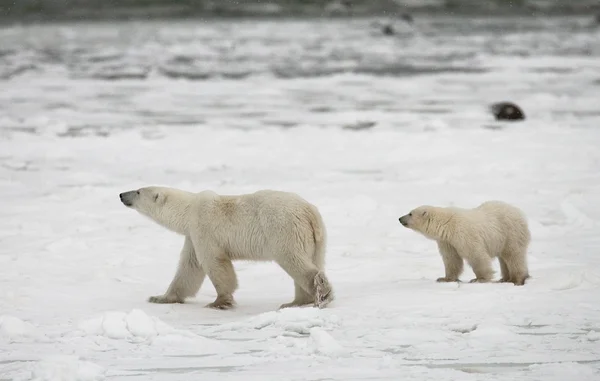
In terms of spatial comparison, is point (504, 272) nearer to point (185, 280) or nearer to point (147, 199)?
point (185, 280)

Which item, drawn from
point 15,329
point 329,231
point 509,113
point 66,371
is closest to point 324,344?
point 66,371

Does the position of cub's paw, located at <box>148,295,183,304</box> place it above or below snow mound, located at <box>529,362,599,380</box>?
below

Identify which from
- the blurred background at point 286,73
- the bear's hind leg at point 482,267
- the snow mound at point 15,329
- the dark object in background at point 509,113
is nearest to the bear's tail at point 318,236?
the bear's hind leg at point 482,267

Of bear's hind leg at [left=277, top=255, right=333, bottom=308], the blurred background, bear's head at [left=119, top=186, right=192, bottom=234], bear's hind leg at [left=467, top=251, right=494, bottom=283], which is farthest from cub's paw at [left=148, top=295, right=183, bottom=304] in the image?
the blurred background

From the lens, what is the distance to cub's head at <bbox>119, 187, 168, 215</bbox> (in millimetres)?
5938

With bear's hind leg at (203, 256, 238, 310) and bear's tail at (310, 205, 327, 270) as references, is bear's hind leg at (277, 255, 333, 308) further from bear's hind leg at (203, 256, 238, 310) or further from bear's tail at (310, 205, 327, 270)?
bear's hind leg at (203, 256, 238, 310)

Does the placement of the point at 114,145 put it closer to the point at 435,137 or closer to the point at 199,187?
the point at 199,187

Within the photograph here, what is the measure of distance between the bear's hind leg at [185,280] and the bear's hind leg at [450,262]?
1490 millimetres

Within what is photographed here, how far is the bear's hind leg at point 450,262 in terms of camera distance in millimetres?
6020

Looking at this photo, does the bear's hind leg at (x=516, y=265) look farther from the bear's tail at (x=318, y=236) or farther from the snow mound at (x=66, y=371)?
the snow mound at (x=66, y=371)

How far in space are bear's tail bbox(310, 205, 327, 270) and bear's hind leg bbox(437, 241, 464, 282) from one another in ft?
2.98

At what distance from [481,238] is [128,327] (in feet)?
7.70

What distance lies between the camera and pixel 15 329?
4.69 meters

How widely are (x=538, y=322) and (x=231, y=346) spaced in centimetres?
150
